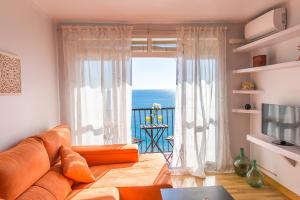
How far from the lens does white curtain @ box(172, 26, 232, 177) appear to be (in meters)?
3.74

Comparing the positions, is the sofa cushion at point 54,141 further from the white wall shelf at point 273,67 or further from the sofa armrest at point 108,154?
the white wall shelf at point 273,67

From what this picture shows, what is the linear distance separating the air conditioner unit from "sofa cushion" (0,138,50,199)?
2926 millimetres

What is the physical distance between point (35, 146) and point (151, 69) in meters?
3.78

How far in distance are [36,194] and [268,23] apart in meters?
3.10

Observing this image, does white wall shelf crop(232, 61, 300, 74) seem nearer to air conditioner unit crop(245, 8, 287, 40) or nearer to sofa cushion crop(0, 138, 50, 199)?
air conditioner unit crop(245, 8, 287, 40)

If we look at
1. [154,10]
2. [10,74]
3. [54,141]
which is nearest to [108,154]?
[54,141]

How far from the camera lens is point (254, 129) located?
151 inches

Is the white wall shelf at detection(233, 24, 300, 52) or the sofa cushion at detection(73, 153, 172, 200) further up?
the white wall shelf at detection(233, 24, 300, 52)

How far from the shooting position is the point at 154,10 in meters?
3.22

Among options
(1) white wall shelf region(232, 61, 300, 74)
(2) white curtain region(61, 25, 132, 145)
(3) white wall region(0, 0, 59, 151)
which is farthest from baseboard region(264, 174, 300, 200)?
(3) white wall region(0, 0, 59, 151)

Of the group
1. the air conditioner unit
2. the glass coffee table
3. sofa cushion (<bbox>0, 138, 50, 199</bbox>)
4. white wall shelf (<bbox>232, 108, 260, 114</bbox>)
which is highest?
the air conditioner unit

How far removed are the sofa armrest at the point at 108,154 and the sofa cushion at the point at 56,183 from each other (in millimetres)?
616

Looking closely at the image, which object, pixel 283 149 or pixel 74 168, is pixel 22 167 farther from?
pixel 283 149

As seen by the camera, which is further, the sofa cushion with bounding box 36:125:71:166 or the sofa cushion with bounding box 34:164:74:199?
the sofa cushion with bounding box 36:125:71:166
